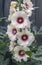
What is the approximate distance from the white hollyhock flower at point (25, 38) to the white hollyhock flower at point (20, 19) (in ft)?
0.19

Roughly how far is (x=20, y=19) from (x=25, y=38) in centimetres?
14

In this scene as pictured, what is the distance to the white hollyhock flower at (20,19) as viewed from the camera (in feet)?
5.94

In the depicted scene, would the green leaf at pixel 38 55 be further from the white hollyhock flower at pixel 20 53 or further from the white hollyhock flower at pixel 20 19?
the white hollyhock flower at pixel 20 19

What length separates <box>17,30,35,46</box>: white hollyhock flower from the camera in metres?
1.82

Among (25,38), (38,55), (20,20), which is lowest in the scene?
(38,55)

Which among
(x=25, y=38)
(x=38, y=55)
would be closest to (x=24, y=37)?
(x=25, y=38)

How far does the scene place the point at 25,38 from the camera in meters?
1.84

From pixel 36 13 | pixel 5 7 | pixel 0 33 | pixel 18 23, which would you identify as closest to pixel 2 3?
pixel 5 7

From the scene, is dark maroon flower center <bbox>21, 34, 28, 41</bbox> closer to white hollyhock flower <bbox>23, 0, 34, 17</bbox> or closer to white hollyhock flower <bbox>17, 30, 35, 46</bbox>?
white hollyhock flower <bbox>17, 30, 35, 46</bbox>

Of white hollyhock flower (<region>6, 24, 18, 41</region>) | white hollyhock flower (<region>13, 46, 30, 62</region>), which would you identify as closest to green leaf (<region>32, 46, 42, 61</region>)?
white hollyhock flower (<region>13, 46, 30, 62</region>)

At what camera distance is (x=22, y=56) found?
1.87 metres

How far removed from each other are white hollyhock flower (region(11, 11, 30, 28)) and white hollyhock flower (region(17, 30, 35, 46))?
6 centimetres

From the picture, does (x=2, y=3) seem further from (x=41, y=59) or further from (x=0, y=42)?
(x=41, y=59)

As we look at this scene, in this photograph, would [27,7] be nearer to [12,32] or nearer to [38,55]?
[12,32]
